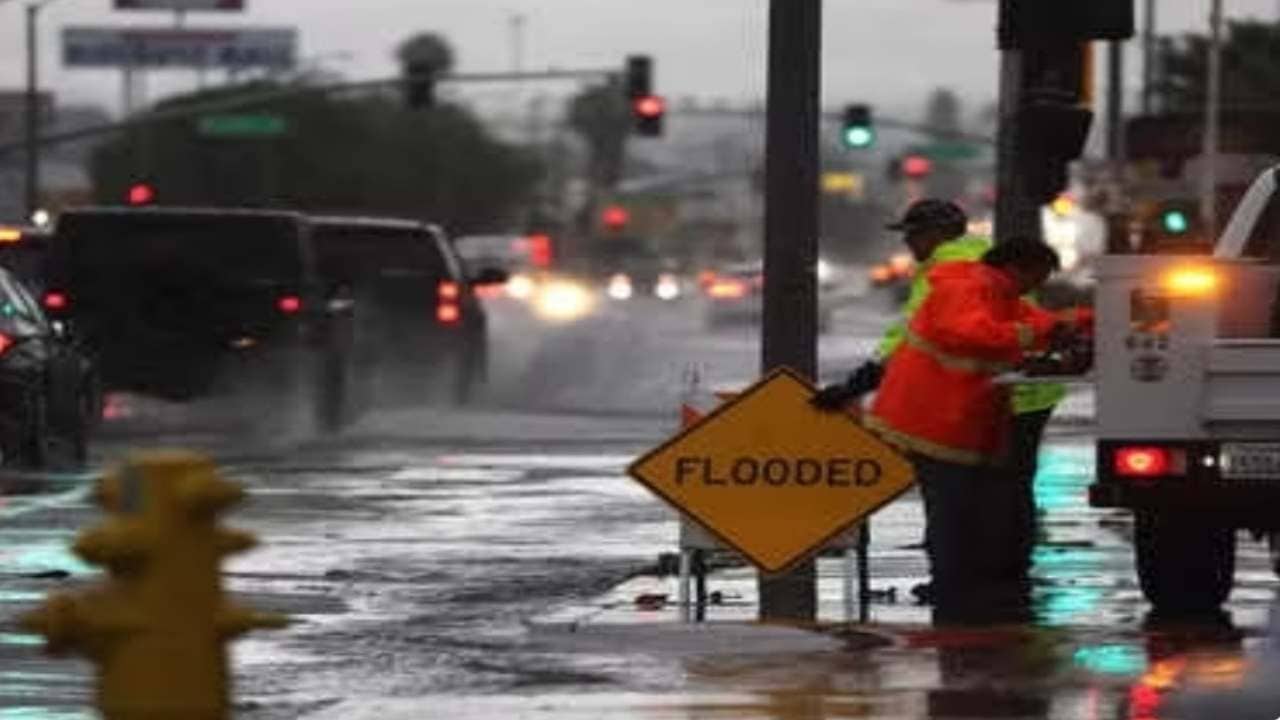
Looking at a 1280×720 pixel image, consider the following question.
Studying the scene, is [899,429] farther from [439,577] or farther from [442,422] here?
[442,422]

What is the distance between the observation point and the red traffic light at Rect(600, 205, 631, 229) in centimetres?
14775

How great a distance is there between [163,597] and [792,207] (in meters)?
6.05

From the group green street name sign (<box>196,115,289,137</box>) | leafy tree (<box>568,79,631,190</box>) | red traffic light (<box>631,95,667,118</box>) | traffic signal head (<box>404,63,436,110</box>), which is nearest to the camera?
red traffic light (<box>631,95,667,118</box>)

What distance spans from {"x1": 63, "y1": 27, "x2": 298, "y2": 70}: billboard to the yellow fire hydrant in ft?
324

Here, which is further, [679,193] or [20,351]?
[679,193]

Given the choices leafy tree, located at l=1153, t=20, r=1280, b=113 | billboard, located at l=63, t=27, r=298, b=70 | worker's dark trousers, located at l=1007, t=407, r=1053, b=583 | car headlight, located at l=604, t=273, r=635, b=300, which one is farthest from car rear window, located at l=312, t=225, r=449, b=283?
billboard, located at l=63, t=27, r=298, b=70

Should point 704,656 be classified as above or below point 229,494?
below

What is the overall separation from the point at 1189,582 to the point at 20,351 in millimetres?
10354

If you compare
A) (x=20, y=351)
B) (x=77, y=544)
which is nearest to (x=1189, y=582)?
(x=77, y=544)

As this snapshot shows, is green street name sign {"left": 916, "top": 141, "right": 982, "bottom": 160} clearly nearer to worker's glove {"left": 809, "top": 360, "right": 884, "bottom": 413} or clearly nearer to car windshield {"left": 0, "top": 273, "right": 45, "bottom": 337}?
car windshield {"left": 0, "top": 273, "right": 45, "bottom": 337}

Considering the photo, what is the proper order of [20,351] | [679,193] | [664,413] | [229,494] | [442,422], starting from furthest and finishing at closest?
[679,193] < [664,413] < [442,422] < [20,351] < [229,494]

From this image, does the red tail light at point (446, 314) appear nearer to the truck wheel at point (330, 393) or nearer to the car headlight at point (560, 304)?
the truck wheel at point (330, 393)

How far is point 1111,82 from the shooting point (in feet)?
167

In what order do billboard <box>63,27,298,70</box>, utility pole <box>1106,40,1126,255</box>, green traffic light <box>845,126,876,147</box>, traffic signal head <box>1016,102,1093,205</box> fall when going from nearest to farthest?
traffic signal head <box>1016,102,1093,205</box> < utility pole <box>1106,40,1126,255</box> < green traffic light <box>845,126,876,147</box> < billboard <box>63,27,298,70</box>
